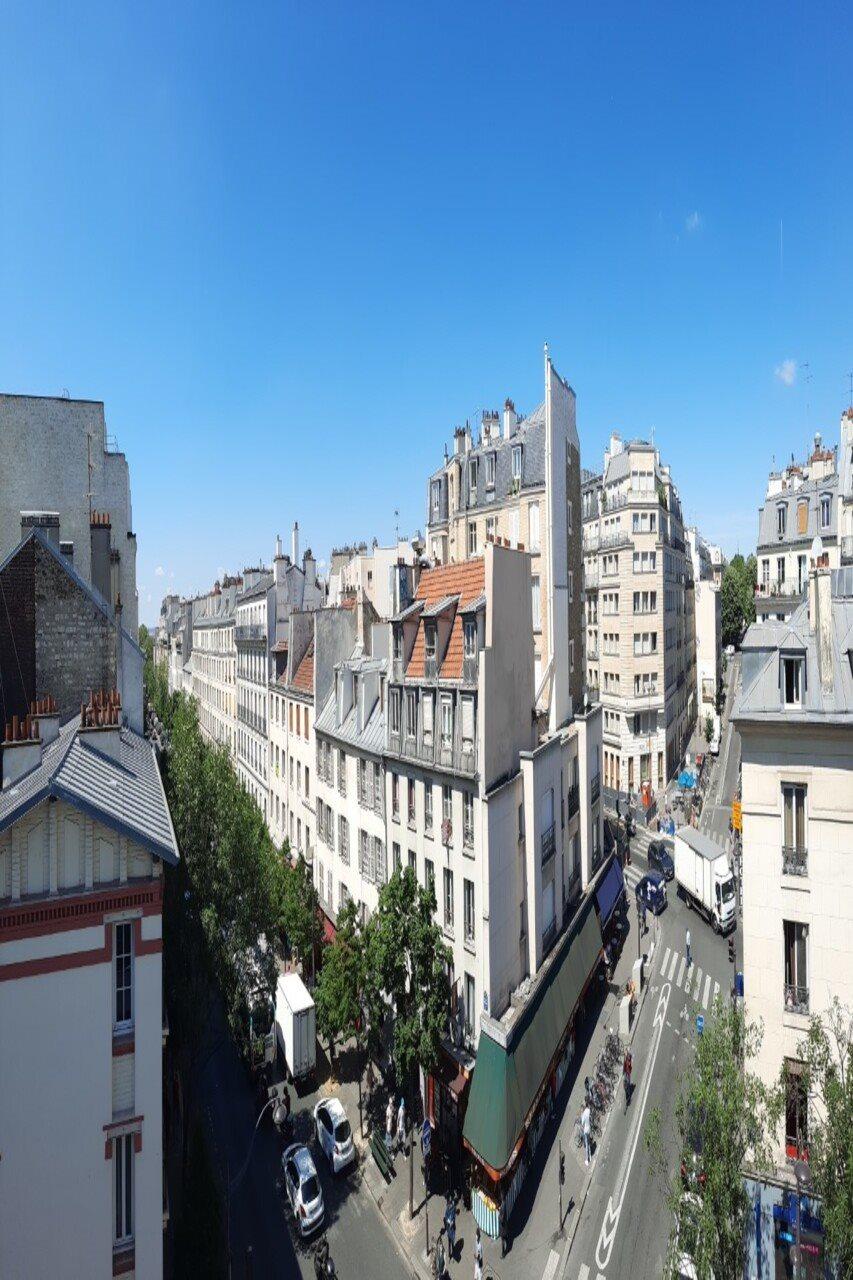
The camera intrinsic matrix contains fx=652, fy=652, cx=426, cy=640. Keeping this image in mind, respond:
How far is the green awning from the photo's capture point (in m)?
18.9

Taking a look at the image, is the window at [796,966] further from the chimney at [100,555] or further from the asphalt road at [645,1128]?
the chimney at [100,555]

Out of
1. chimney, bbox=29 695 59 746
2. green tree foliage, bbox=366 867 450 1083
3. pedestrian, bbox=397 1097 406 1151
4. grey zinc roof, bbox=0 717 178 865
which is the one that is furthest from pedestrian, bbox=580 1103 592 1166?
chimney, bbox=29 695 59 746

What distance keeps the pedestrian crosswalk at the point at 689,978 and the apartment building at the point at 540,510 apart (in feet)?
44.6

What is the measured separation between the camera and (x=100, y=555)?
24.6 metres

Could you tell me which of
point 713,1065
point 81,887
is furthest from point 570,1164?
point 81,887

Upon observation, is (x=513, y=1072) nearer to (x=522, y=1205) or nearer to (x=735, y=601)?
(x=522, y=1205)

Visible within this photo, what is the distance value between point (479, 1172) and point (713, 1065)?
36.5 feet

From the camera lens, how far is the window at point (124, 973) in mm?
12516

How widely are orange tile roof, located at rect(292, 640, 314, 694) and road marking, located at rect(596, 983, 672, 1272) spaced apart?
882 inches

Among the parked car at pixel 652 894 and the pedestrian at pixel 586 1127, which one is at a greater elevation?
the parked car at pixel 652 894

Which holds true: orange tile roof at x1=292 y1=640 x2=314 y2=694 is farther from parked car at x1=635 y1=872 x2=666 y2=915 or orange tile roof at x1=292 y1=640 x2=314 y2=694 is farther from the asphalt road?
parked car at x1=635 y1=872 x2=666 y2=915

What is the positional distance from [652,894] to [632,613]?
22856mm

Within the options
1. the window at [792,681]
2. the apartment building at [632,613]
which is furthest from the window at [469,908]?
the apartment building at [632,613]

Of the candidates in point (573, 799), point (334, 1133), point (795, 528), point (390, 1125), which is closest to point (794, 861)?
point (573, 799)
